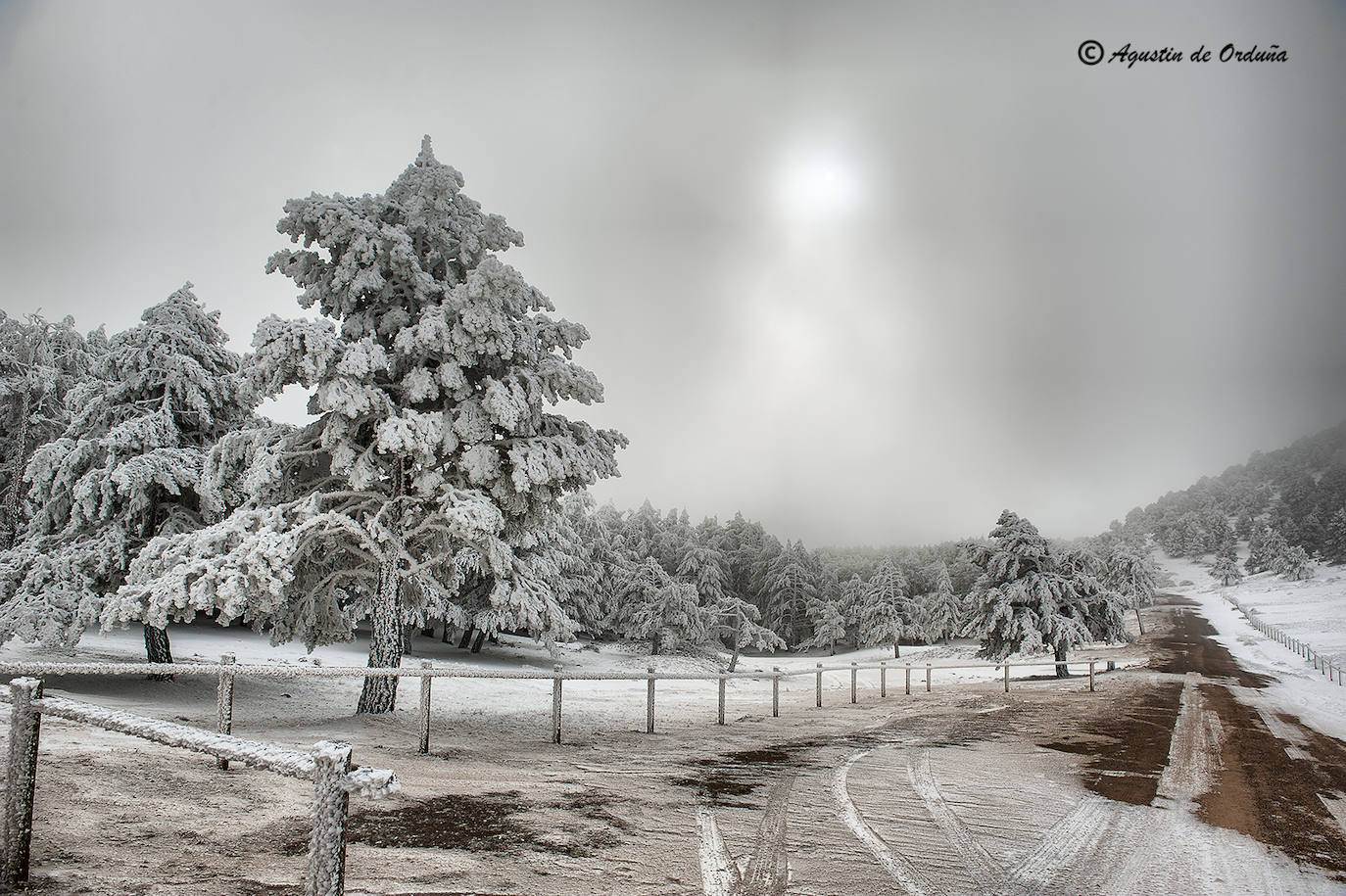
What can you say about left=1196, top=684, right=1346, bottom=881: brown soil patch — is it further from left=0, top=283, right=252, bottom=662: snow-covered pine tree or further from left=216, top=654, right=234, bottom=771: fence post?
left=0, top=283, right=252, bottom=662: snow-covered pine tree

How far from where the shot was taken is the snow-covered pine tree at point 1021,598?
1161 inches

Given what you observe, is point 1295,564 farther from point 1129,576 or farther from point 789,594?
point 789,594

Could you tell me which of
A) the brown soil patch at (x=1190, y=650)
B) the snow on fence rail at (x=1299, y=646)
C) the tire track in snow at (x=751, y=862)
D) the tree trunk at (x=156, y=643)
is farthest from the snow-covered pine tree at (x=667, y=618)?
the tire track in snow at (x=751, y=862)

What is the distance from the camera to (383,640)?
39.6ft

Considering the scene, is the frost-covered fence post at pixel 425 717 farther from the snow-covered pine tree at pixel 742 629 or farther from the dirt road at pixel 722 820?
the snow-covered pine tree at pixel 742 629

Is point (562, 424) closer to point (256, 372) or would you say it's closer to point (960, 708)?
point (256, 372)

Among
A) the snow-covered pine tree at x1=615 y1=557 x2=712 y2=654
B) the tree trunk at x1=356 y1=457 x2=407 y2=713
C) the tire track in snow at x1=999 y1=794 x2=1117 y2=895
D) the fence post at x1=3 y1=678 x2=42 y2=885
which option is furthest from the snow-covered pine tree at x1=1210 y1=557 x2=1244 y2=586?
the fence post at x1=3 y1=678 x2=42 y2=885

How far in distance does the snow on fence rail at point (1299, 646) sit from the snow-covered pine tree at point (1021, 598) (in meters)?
8.81

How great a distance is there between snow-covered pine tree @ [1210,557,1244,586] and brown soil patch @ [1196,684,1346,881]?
10843 cm

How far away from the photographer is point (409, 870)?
410 centimetres

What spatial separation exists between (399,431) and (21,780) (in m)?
8.17

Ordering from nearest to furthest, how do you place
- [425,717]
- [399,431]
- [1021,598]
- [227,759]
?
[227,759] < [425,717] < [399,431] < [1021,598]

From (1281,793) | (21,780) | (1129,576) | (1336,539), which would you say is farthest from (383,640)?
(1336,539)

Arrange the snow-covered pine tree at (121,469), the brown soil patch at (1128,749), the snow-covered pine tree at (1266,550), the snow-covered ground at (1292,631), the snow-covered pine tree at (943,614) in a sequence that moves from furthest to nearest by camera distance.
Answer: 1. the snow-covered pine tree at (1266,550)
2. the snow-covered pine tree at (943,614)
3. the snow-covered ground at (1292,631)
4. the snow-covered pine tree at (121,469)
5. the brown soil patch at (1128,749)
